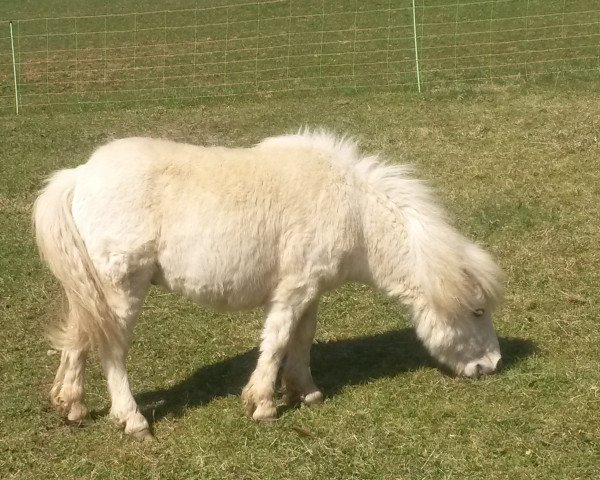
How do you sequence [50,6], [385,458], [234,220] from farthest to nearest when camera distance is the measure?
[50,6] → [234,220] → [385,458]

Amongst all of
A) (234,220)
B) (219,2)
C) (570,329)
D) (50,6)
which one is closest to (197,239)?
(234,220)

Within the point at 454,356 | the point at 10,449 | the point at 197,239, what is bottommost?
the point at 10,449

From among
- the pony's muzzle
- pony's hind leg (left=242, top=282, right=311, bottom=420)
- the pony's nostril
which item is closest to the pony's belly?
pony's hind leg (left=242, top=282, right=311, bottom=420)

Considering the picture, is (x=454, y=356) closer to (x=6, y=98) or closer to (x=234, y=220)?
(x=234, y=220)

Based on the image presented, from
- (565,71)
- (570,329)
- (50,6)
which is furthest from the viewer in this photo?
(50,6)

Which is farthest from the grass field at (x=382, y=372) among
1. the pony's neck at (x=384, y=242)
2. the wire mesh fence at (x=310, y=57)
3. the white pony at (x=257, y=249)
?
the wire mesh fence at (x=310, y=57)

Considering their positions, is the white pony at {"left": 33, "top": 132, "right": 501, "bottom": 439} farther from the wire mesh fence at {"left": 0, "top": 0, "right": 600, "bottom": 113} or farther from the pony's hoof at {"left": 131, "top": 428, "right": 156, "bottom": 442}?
the wire mesh fence at {"left": 0, "top": 0, "right": 600, "bottom": 113}

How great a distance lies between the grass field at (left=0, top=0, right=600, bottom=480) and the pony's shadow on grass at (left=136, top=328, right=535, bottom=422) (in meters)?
0.02

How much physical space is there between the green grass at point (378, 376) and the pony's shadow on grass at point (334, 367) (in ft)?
0.05

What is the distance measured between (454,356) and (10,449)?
2.74 m

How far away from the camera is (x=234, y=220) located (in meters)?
4.73

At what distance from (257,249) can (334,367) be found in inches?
52.6

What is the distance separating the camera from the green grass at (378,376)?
4.48 metres

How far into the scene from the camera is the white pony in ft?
15.2
